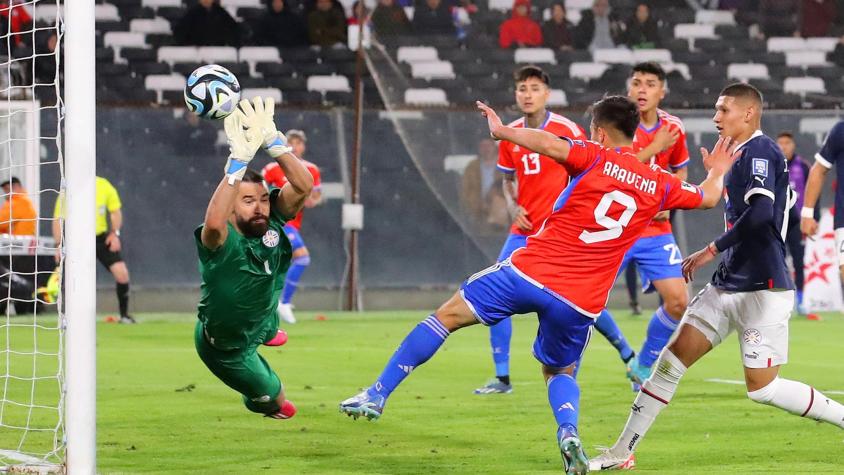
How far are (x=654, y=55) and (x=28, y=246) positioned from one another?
49.0 feet

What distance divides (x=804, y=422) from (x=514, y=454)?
7.75 ft

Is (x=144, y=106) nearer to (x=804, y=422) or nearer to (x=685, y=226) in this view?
(x=685, y=226)

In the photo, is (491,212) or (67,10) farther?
(491,212)

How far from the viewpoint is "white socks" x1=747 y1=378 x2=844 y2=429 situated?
690 cm

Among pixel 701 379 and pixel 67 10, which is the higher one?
pixel 67 10

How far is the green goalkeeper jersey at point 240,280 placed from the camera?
6.84 m

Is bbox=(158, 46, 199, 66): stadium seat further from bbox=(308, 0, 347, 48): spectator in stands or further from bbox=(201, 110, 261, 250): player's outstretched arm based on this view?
bbox=(201, 110, 261, 250): player's outstretched arm

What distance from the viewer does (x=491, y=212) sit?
19734 millimetres

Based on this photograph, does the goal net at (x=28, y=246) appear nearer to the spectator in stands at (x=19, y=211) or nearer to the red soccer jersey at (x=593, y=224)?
the spectator in stands at (x=19, y=211)

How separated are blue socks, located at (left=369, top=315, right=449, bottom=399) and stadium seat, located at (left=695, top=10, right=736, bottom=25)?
710 inches

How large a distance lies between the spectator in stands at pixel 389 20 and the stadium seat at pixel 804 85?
22.1 ft

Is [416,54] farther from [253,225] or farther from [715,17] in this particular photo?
[253,225]

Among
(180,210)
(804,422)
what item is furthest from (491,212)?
(804,422)

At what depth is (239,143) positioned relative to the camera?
20.8 feet
